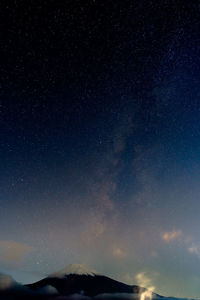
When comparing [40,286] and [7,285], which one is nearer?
[7,285]

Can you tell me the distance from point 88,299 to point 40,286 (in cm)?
5043

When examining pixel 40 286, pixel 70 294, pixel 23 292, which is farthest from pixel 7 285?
pixel 70 294

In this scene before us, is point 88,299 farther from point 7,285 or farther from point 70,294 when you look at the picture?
point 7,285

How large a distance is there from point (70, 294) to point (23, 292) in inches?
2625

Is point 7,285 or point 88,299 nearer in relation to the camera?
point 7,285

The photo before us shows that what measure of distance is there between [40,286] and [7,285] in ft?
144

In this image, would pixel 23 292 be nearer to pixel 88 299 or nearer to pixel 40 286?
pixel 40 286

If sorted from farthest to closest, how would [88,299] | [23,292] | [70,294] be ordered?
[70,294] → [88,299] → [23,292]

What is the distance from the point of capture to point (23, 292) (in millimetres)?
148625

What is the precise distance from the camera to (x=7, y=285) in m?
158

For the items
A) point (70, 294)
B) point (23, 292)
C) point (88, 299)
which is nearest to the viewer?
point (23, 292)

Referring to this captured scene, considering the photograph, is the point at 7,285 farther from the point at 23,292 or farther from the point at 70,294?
the point at 70,294

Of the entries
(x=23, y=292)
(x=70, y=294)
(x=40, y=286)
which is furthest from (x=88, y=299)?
(x=23, y=292)

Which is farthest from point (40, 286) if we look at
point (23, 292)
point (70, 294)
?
point (23, 292)
